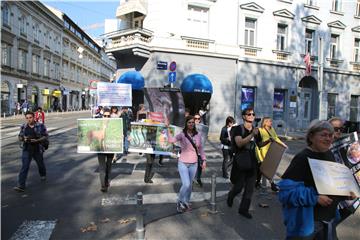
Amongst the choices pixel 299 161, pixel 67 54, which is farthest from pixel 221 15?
pixel 67 54

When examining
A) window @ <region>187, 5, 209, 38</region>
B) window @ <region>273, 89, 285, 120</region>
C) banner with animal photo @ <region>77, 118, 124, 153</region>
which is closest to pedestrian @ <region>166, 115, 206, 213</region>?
banner with animal photo @ <region>77, 118, 124, 153</region>

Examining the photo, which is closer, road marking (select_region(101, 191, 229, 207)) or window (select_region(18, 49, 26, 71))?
road marking (select_region(101, 191, 229, 207))

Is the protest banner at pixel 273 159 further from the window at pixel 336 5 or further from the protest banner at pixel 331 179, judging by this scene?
the window at pixel 336 5

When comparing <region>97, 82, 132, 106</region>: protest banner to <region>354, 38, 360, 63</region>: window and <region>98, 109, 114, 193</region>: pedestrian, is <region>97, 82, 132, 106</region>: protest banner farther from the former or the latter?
<region>354, 38, 360, 63</region>: window

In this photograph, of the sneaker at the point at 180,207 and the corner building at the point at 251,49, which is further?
the corner building at the point at 251,49

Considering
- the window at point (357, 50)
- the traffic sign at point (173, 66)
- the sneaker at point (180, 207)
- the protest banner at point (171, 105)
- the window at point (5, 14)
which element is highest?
the window at point (5, 14)

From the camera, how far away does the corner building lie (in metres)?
18.1

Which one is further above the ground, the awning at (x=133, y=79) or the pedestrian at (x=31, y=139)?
the awning at (x=133, y=79)

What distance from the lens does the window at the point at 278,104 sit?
21844 millimetres

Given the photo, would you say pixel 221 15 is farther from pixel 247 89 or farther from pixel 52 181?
pixel 52 181

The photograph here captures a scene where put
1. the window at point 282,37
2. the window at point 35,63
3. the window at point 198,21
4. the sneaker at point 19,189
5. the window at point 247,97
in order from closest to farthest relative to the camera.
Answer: the sneaker at point 19,189 → the window at point 198,21 → the window at point 247,97 → the window at point 282,37 → the window at point 35,63

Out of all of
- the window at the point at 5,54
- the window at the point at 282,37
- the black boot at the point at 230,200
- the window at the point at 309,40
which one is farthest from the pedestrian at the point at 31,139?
the window at the point at 5,54

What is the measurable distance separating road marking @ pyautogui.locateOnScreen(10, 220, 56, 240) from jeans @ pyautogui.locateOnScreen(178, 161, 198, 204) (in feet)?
6.97

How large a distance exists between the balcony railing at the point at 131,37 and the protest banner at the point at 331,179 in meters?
15.7
